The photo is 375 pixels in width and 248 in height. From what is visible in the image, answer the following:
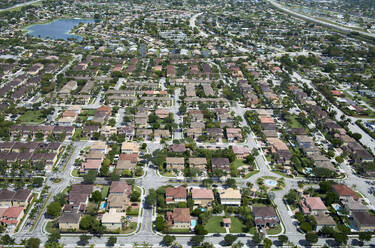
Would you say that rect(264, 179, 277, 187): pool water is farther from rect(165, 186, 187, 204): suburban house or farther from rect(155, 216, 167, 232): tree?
rect(155, 216, 167, 232): tree

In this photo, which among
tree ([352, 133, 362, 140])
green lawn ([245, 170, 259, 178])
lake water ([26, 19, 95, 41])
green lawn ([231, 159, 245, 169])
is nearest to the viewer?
green lawn ([245, 170, 259, 178])

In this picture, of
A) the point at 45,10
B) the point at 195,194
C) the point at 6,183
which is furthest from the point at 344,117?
the point at 45,10

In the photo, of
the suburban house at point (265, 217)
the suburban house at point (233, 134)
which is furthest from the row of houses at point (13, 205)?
the suburban house at point (233, 134)

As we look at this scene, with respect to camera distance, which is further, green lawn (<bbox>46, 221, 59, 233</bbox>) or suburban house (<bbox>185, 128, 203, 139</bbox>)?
suburban house (<bbox>185, 128, 203, 139</bbox>)

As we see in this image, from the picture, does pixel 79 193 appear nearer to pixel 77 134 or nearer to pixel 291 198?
pixel 77 134

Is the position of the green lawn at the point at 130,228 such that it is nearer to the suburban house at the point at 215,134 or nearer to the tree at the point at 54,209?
the tree at the point at 54,209

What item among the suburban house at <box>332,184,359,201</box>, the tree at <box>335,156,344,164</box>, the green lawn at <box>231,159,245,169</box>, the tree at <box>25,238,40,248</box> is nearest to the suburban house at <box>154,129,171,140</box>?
the green lawn at <box>231,159,245,169</box>

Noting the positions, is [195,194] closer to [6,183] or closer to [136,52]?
[6,183]
